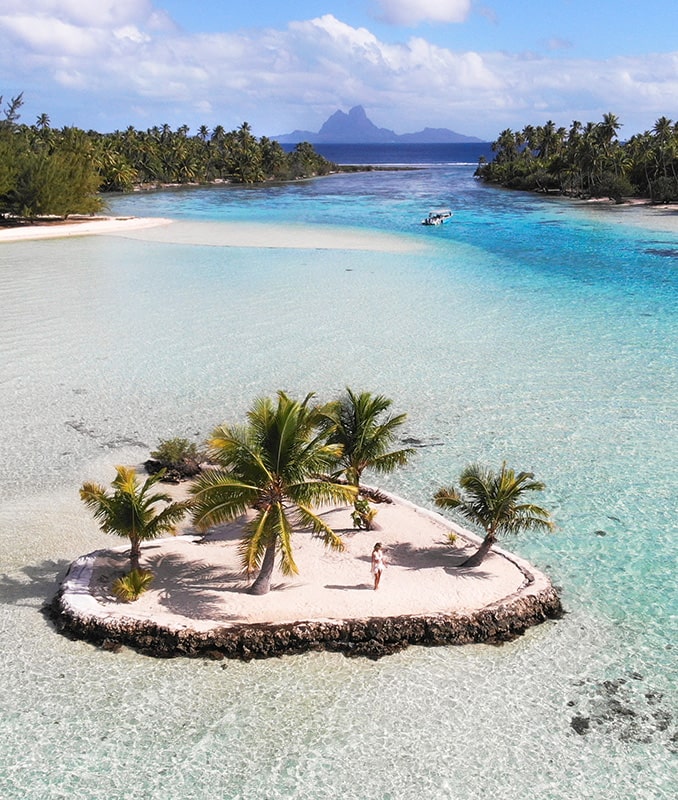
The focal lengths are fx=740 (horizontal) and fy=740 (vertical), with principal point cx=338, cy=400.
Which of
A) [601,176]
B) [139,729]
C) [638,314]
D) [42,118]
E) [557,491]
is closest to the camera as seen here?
[139,729]

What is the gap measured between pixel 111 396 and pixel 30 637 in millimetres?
12531

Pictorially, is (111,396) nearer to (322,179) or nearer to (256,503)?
(256,503)

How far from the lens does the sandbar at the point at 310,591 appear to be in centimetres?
1261

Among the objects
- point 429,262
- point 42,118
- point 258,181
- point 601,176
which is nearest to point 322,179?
point 258,181

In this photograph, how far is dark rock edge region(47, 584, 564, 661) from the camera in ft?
40.2

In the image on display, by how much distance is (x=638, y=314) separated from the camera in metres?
35.4

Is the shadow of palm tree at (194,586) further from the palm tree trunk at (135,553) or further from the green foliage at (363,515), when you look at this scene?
the green foliage at (363,515)

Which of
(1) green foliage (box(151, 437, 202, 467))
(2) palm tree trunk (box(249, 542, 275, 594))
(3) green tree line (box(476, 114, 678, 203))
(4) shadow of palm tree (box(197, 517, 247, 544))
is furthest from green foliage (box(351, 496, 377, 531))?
(3) green tree line (box(476, 114, 678, 203))

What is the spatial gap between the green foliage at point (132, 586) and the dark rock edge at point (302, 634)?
661mm

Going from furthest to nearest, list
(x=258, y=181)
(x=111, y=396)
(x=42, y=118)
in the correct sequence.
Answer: (x=258, y=181), (x=42, y=118), (x=111, y=396)

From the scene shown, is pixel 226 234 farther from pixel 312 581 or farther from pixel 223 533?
pixel 312 581

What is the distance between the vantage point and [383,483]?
61.3 ft

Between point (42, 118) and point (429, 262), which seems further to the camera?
point (42, 118)

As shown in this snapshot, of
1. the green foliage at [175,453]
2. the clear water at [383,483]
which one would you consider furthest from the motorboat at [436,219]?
the green foliage at [175,453]
